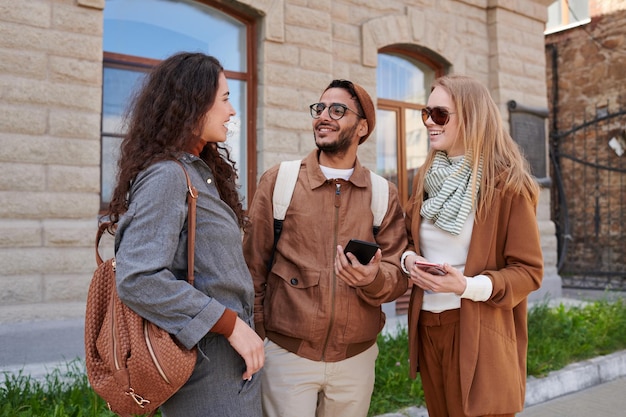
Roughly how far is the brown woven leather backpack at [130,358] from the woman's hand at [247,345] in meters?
0.14

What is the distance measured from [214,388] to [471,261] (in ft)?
3.72

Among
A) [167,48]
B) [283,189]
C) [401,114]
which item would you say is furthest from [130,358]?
[401,114]

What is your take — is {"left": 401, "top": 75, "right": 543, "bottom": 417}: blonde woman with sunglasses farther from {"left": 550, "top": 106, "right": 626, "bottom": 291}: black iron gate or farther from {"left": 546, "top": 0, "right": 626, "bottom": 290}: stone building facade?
{"left": 546, "top": 0, "right": 626, "bottom": 290}: stone building facade

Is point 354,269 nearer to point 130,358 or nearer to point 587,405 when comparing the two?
point 130,358

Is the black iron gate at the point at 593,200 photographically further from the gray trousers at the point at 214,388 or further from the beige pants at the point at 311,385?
the gray trousers at the point at 214,388

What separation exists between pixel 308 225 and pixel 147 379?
1.04 m

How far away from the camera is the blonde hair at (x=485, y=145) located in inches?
91.8

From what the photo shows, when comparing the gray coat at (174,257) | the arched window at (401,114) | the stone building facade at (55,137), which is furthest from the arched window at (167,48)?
the gray coat at (174,257)

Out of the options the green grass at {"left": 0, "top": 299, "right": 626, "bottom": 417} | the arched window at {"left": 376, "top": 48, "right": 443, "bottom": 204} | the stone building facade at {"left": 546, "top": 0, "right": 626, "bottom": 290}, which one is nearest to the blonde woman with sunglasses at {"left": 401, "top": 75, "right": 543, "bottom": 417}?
the green grass at {"left": 0, "top": 299, "right": 626, "bottom": 417}

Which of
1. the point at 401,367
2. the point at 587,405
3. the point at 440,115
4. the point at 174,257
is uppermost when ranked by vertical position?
the point at 440,115

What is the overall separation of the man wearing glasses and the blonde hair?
0.43 m

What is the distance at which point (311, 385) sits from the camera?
2.43m

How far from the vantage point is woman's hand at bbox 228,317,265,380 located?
5.87 ft

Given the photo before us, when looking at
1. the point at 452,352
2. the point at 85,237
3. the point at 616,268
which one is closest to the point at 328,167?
the point at 452,352
